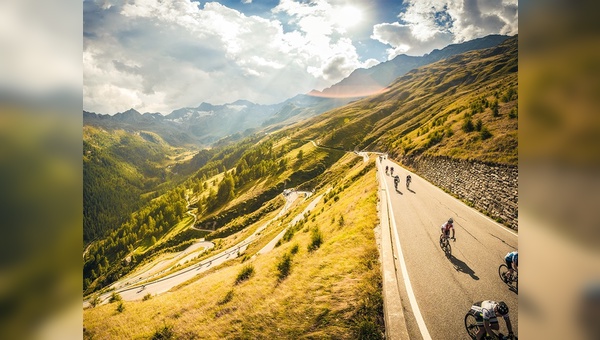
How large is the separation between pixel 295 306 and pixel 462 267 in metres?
8.84

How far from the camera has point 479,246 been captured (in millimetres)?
16844

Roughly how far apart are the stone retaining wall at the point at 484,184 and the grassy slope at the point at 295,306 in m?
10.3

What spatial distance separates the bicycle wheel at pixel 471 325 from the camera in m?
9.16

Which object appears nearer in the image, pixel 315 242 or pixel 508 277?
pixel 508 277

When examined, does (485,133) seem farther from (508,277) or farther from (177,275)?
(177,275)

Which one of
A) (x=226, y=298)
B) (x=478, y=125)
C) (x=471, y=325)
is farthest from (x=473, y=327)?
(x=478, y=125)

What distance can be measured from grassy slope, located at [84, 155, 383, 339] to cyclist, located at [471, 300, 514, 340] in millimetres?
3193

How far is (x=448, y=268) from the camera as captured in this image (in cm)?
1396

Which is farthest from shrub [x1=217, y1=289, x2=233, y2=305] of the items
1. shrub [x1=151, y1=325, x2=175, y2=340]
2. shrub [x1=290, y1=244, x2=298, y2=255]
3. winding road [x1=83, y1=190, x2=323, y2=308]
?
winding road [x1=83, y1=190, x2=323, y2=308]
